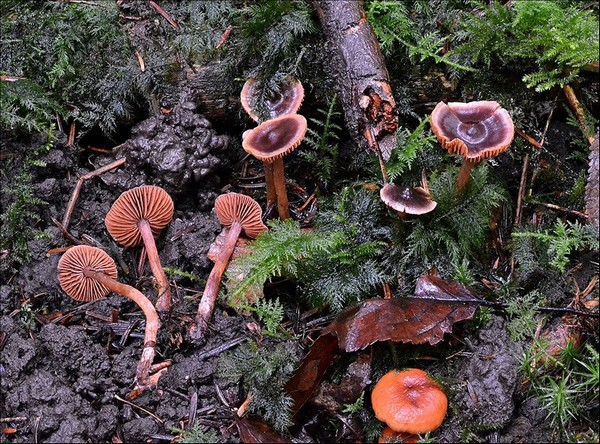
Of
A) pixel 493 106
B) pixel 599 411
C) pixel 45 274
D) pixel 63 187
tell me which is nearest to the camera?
pixel 599 411

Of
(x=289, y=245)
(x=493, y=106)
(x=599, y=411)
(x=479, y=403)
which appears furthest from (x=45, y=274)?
(x=599, y=411)

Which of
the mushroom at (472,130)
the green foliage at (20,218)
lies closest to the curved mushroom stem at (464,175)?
the mushroom at (472,130)

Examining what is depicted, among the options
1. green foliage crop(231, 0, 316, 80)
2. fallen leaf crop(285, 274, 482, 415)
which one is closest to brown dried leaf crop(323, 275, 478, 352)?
fallen leaf crop(285, 274, 482, 415)

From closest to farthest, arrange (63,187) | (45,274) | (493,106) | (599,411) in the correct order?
(599,411) < (493,106) < (45,274) < (63,187)

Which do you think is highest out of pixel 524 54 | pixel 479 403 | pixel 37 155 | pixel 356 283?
pixel 524 54

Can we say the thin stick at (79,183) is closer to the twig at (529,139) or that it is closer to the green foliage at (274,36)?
the green foliage at (274,36)

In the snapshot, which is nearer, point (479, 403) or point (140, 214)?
point (479, 403)

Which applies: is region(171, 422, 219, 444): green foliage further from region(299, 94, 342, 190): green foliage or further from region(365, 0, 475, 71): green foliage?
region(365, 0, 475, 71): green foliage

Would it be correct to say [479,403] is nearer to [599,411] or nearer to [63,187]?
[599,411]
